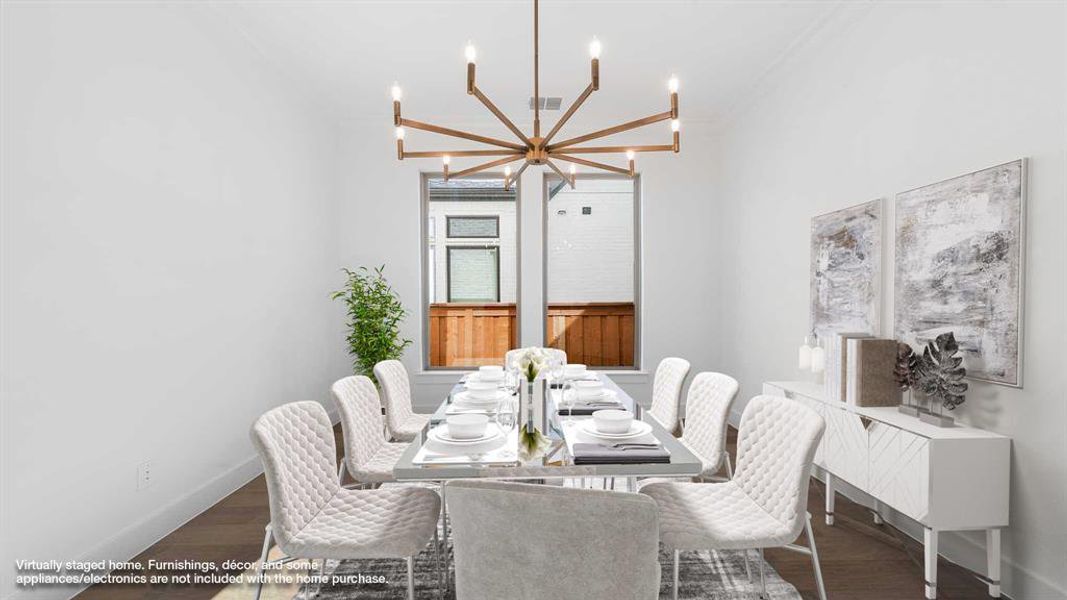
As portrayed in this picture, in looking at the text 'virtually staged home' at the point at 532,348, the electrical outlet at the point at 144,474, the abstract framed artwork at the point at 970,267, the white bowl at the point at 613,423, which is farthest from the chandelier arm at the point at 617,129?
the electrical outlet at the point at 144,474

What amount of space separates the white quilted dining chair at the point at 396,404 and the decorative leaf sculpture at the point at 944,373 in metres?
2.27

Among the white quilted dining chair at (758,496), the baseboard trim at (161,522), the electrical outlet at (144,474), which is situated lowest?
the baseboard trim at (161,522)

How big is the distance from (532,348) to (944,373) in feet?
5.62

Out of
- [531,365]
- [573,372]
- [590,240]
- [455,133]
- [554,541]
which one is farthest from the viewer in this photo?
[590,240]

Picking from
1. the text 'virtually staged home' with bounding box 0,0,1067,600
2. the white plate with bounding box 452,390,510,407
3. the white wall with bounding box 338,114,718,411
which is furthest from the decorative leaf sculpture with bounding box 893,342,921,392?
the white wall with bounding box 338,114,718,411

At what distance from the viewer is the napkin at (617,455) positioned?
158cm

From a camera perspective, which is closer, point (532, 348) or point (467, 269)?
point (532, 348)

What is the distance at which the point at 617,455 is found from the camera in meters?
1.60

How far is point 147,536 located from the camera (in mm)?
2455

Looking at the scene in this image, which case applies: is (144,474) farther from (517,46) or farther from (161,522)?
(517,46)

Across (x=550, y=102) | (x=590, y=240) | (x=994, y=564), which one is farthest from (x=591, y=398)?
(x=590, y=240)

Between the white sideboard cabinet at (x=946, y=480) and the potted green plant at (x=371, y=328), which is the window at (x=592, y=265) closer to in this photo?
the potted green plant at (x=371, y=328)

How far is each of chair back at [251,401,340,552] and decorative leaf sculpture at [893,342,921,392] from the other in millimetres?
2420

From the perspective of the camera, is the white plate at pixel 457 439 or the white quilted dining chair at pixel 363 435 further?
the white quilted dining chair at pixel 363 435
